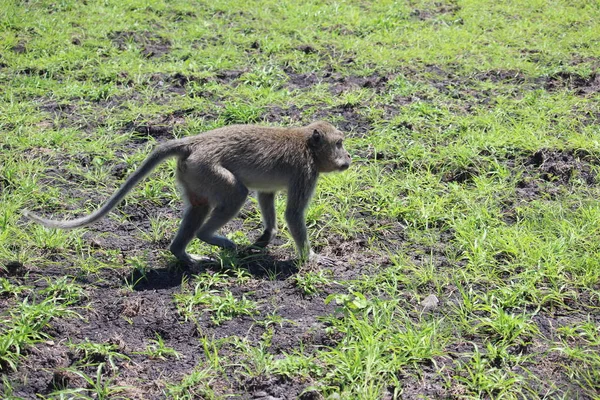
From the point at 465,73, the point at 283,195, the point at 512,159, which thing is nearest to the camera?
the point at 283,195

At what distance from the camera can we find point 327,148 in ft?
19.4

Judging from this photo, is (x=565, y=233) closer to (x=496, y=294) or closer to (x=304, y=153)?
(x=496, y=294)

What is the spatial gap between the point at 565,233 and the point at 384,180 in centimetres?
180

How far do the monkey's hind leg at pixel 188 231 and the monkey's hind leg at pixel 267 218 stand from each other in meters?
0.57

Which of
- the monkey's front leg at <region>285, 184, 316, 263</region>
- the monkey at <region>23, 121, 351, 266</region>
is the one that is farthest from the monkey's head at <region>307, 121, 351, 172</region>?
the monkey's front leg at <region>285, 184, 316, 263</region>

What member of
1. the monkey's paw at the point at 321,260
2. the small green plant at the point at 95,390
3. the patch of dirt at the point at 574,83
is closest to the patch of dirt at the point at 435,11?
the patch of dirt at the point at 574,83

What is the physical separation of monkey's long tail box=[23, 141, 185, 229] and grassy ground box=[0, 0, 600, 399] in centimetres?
38

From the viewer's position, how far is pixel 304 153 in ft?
19.0

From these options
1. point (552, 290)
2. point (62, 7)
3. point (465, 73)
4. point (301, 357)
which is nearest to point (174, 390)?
point (301, 357)

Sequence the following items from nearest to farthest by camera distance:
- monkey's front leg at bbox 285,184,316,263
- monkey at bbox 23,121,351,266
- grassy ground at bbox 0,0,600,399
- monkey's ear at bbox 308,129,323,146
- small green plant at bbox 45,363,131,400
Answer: small green plant at bbox 45,363,131,400 → grassy ground at bbox 0,0,600,399 → monkey at bbox 23,121,351,266 → monkey's front leg at bbox 285,184,316,263 → monkey's ear at bbox 308,129,323,146

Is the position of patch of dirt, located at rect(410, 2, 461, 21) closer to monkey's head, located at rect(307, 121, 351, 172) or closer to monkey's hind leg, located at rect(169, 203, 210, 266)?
monkey's head, located at rect(307, 121, 351, 172)

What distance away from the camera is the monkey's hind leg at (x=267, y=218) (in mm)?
5871

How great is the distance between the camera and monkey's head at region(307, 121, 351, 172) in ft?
19.2

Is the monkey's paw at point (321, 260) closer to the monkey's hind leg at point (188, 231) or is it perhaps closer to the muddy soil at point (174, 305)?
the muddy soil at point (174, 305)
